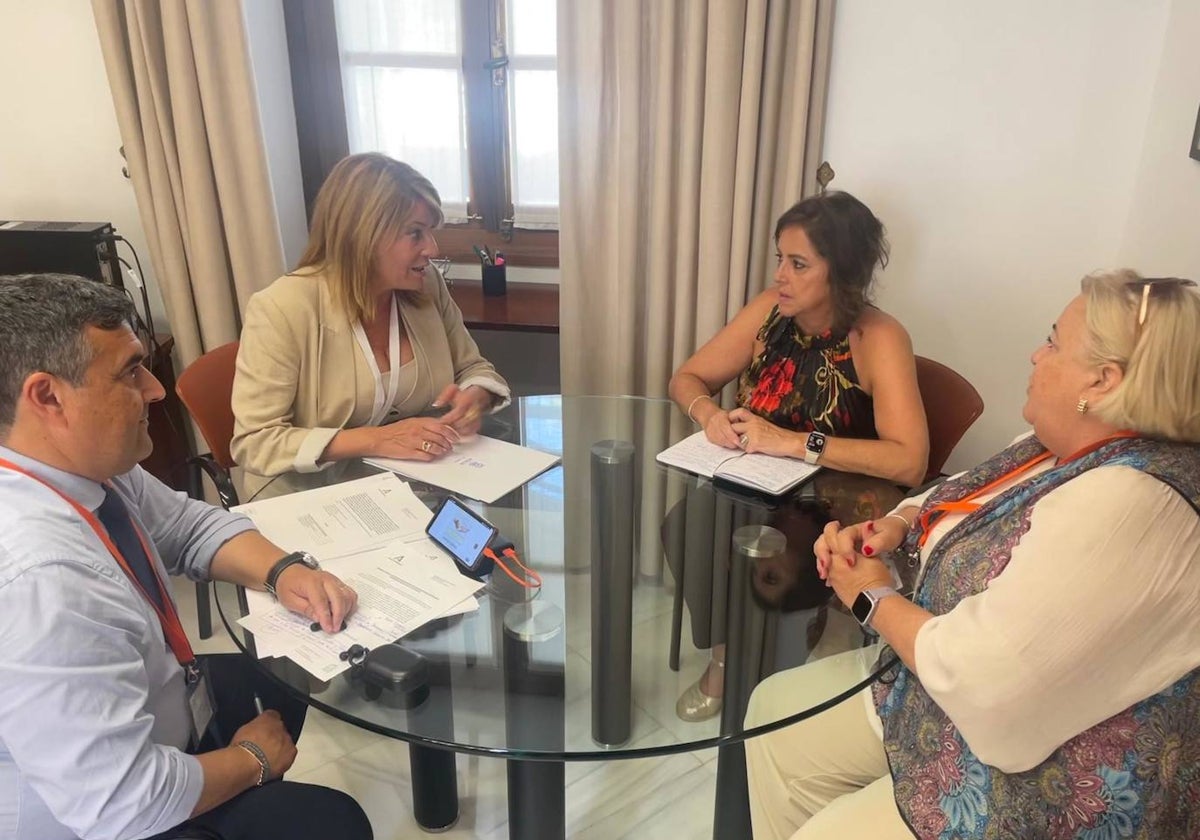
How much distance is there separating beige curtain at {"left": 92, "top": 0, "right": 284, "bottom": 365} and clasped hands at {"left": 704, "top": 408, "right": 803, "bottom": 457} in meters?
1.46

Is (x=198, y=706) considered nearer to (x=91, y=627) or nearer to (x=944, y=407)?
(x=91, y=627)

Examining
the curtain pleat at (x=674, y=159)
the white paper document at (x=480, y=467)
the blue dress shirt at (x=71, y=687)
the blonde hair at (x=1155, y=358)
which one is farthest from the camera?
the curtain pleat at (x=674, y=159)

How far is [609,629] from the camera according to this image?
1432 mm

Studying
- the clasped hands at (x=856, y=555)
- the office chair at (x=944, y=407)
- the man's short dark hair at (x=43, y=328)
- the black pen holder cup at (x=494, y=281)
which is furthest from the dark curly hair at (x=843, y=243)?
the man's short dark hair at (x=43, y=328)

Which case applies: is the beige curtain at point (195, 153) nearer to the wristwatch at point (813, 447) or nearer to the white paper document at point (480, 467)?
the white paper document at point (480, 467)

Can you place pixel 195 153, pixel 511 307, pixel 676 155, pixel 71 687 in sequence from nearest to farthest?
pixel 71 687 < pixel 676 155 < pixel 195 153 < pixel 511 307

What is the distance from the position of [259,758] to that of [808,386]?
133 cm

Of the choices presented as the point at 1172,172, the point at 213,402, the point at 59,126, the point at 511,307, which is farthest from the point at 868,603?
the point at 59,126

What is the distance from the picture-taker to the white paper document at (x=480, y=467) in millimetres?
1693

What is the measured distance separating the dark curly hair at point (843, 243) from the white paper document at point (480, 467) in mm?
734

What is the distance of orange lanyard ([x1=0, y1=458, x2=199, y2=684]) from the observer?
3.49ft

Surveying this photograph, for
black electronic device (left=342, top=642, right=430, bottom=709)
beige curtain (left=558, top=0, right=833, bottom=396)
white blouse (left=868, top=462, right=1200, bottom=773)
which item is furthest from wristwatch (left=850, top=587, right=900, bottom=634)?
beige curtain (left=558, top=0, right=833, bottom=396)

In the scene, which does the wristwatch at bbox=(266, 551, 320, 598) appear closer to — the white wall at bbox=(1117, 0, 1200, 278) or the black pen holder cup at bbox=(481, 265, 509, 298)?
the black pen holder cup at bbox=(481, 265, 509, 298)

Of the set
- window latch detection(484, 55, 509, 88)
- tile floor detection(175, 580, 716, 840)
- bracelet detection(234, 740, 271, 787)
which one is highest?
window latch detection(484, 55, 509, 88)
